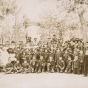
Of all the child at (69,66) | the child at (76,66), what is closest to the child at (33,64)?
the child at (69,66)

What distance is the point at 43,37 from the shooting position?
18.2ft

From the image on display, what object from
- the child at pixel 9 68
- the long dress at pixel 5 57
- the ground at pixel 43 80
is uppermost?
the long dress at pixel 5 57

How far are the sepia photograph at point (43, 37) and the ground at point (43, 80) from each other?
0.04 metres

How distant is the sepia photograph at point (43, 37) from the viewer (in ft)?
18.1

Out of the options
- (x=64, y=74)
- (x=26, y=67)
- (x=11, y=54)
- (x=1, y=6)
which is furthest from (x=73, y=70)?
(x=1, y=6)

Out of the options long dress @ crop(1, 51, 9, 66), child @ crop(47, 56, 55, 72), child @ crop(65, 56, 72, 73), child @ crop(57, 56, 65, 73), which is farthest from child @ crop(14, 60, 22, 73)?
child @ crop(65, 56, 72, 73)

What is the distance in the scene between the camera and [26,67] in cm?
554

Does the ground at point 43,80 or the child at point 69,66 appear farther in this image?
the child at point 69,66

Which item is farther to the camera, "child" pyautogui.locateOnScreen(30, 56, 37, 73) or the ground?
"child" pyautogui.locateOnScreen(30, 56, 37, 73)

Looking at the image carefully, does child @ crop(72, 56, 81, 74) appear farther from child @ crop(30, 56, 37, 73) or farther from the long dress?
the long dress

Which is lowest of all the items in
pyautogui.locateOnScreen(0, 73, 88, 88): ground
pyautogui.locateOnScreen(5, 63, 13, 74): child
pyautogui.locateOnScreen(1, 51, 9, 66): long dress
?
pyautogui.locateOnScreen(0, 73, 88, 88): ground

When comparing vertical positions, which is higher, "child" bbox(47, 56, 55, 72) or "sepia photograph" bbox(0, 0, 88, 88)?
"sepia photograph" bbox(0, 0, 88, 88)

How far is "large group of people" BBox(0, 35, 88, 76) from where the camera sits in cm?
552

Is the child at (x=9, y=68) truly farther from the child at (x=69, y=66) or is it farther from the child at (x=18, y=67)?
the child at (x=69, y=66)
